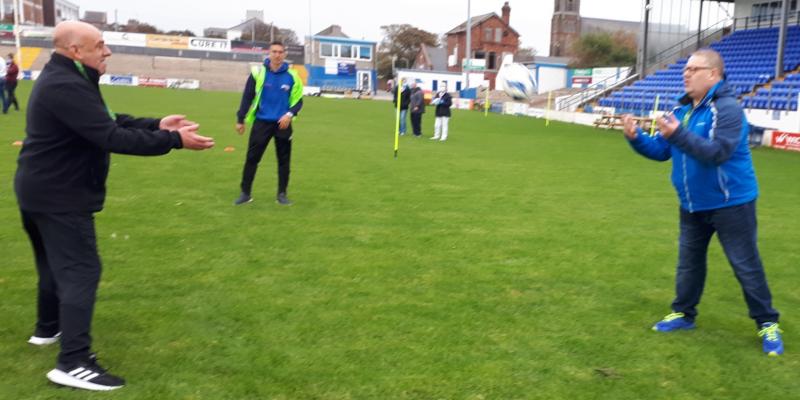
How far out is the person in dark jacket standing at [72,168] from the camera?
334 centimetres

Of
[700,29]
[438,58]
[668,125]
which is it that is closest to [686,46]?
[700,29]

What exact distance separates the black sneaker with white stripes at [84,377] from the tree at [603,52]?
6300 centimetres

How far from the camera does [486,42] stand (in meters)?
81.1

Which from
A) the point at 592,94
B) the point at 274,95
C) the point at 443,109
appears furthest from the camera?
the point at 592,94

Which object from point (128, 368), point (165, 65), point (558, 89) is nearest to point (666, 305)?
point (128, 368)

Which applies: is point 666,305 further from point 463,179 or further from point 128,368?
point 463,179

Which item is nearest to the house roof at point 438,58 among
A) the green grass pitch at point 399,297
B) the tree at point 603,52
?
the tree at point 603,52

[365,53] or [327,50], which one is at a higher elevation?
[327,50]

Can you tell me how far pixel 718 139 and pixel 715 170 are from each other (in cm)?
25

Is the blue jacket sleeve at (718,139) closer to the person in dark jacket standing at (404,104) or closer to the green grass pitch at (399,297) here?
the green grass pitch at (399,297)

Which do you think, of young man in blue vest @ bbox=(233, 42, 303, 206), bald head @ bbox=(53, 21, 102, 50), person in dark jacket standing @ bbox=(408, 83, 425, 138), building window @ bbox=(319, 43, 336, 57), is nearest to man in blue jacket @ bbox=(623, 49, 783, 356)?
bald head @ bbox=(53, 21, 102, 50)

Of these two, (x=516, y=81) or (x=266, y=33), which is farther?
(x=266, y=33)

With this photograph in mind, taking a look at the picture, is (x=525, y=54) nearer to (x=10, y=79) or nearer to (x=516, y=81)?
(x=516, y=81)

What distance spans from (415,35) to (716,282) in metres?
92.7
